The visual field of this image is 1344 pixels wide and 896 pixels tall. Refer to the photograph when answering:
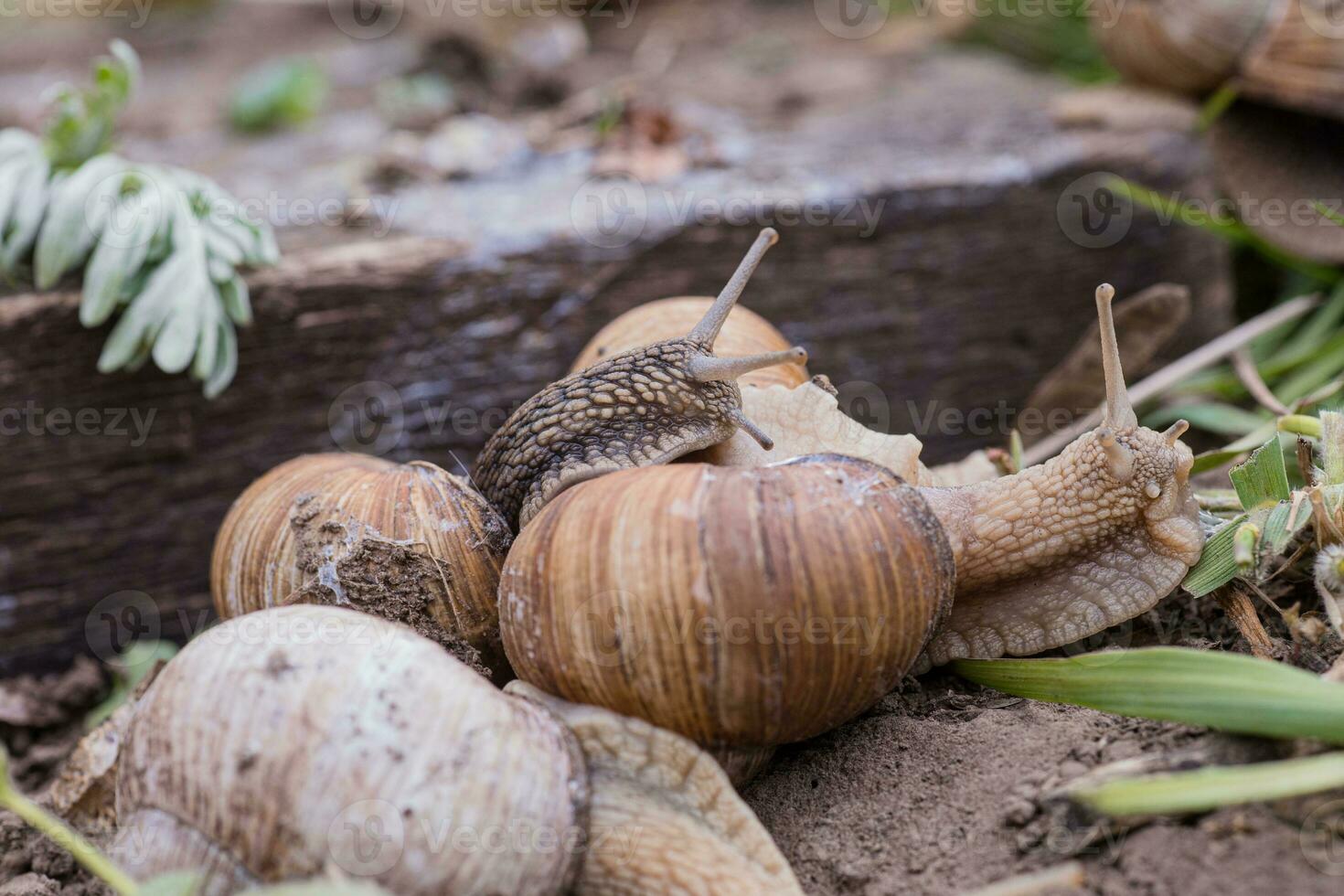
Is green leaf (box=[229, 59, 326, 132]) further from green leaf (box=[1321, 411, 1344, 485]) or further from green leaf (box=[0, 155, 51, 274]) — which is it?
green leaf (box=[1321, 411, 1344, 485])

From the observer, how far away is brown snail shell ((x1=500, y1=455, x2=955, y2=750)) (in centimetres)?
192

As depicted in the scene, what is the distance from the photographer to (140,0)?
320 inches

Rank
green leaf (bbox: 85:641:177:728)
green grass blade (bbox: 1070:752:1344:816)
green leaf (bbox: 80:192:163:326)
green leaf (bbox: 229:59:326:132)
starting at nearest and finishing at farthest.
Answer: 1. green grass blade (bbox: 1070:752:1344:816)
2. green leaf (bbox: 80:192:163:326)
3. green leaf (bbox: 85:641:177:728)
4. green leaf (bbox: 229:59:326:132)

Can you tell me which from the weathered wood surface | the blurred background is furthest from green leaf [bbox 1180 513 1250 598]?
the weathered wood surface

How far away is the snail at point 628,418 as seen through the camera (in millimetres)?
2355

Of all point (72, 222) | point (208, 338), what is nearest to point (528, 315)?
point (208, 338)

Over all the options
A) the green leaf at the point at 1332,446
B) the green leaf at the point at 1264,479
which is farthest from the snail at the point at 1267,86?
the green leaf at the point at 1264,479

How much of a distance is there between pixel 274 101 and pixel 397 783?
4.51 meters

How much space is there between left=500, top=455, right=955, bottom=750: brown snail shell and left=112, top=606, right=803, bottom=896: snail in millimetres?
118

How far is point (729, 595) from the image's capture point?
6.28ft

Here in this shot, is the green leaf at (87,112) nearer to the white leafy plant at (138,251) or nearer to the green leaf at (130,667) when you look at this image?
the white leafy plant at (138,251)

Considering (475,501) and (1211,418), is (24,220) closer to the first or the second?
(475,501)

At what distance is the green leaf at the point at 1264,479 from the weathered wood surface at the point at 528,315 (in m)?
1.78

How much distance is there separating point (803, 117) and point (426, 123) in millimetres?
1742
